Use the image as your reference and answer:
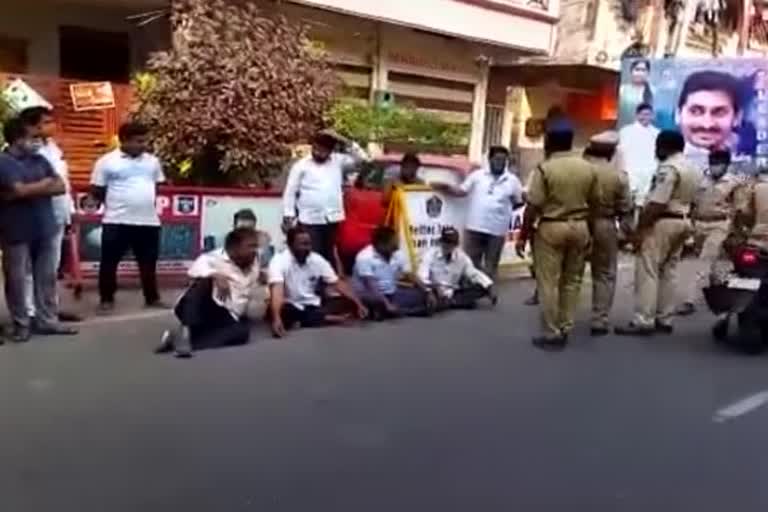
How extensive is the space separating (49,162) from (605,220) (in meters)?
4.29

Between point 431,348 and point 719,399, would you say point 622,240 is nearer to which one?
point 431,348

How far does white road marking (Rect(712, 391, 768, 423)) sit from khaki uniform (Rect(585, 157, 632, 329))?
2.26 m

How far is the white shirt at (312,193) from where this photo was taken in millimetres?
10242

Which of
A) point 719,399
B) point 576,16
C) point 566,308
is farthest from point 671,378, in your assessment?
point 576,16

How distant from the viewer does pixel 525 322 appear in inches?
412

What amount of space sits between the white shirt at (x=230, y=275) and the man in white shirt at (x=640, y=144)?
8.30 m

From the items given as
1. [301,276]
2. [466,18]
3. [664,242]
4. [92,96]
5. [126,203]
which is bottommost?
[301,276]

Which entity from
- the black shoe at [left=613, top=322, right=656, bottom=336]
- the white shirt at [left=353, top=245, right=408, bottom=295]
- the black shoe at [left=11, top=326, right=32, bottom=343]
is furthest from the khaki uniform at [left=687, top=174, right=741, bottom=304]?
the black shoe at [left=11, top=326, right=32, bottom=343]

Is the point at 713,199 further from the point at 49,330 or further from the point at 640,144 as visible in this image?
the point at 640,144

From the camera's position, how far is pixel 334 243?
10.6 metres

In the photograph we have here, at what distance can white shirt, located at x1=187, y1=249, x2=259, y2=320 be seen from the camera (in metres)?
8.54

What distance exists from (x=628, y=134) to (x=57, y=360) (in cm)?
1086

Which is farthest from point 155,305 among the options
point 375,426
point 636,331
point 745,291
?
point 745,291

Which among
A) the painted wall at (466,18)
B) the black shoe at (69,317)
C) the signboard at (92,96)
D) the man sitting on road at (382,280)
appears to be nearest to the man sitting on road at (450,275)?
the man sitting on road at (382,280)
